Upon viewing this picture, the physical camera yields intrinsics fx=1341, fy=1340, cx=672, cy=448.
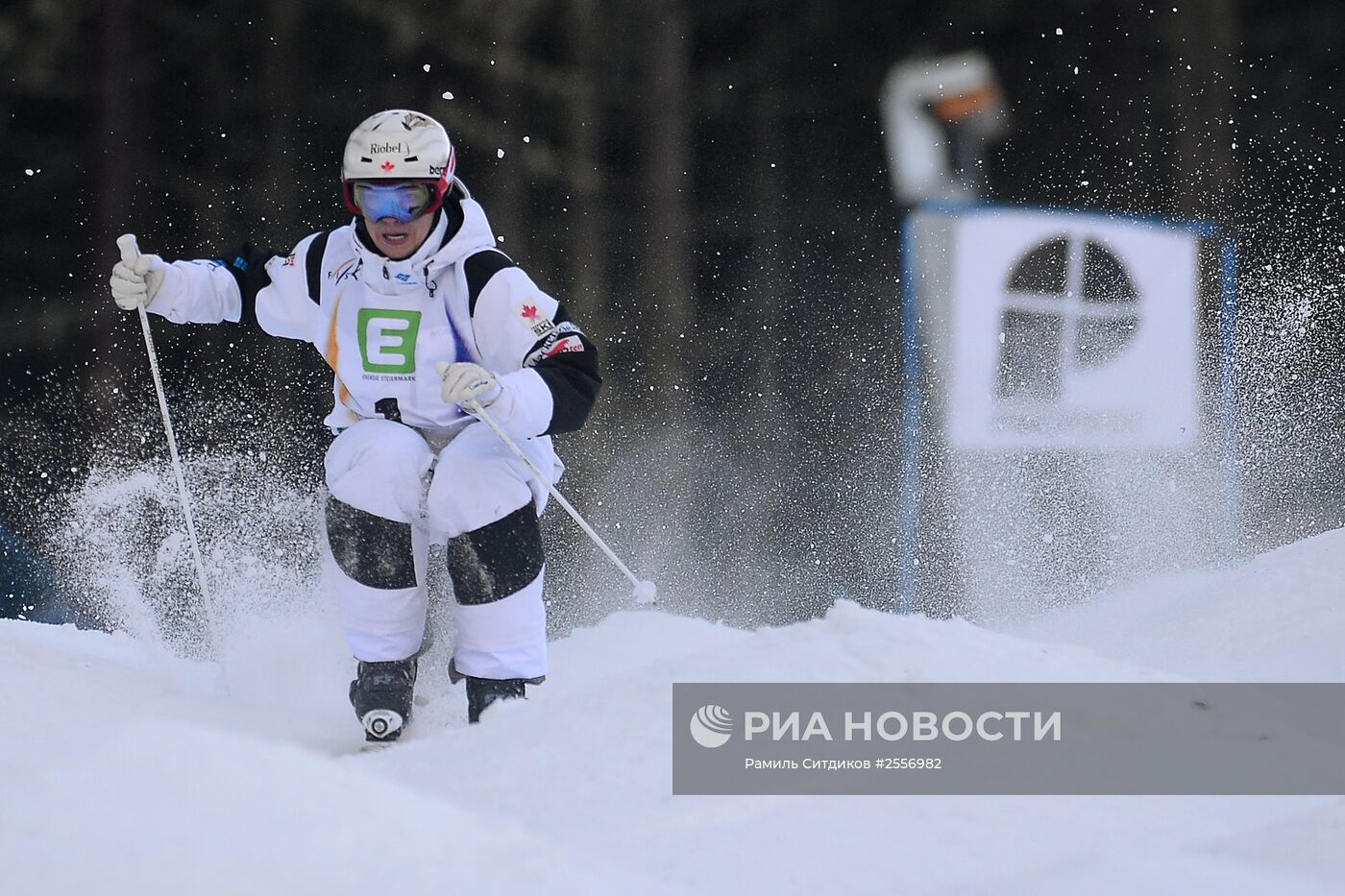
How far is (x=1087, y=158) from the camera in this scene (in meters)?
4.34

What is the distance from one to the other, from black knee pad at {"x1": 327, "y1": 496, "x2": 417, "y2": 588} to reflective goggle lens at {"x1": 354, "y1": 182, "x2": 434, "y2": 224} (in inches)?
24.5

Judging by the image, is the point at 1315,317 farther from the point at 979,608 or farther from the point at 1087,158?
the point at 979,608

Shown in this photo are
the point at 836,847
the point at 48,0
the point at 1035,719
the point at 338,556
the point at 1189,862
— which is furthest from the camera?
the point at 48,0

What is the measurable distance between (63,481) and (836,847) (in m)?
3.21

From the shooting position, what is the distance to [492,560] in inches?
112

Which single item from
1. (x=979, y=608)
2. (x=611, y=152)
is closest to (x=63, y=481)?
(x=611, y=152)

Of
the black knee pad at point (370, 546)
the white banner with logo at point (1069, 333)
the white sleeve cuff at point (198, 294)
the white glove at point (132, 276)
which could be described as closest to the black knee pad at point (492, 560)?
the black knee pad at point (370, 546)

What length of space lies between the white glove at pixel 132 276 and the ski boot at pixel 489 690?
44.7 inches

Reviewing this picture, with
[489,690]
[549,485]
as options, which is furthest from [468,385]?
[489,690]

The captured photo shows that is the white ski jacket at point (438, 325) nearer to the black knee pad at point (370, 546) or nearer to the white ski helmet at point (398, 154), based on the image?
the white ski helmet at point (398, 154)

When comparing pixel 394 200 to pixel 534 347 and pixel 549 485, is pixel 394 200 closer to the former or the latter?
pixel 534 347

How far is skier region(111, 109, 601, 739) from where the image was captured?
2816mm

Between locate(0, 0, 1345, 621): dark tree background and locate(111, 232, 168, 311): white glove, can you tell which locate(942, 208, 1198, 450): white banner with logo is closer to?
locate(0, 0, 1345, 621): dark tree background

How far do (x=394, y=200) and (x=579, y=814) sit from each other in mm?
1417
